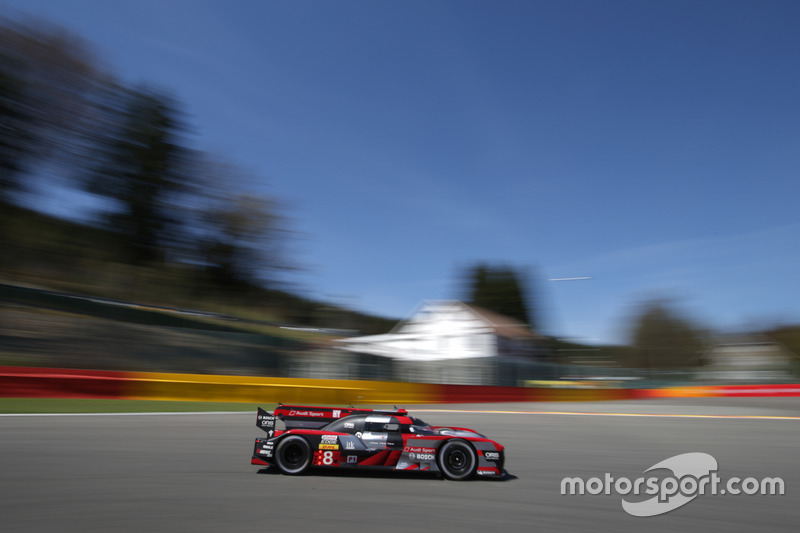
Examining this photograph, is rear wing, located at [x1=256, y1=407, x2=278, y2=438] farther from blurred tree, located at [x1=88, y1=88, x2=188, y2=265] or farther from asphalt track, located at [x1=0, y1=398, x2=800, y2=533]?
blurred tree, located at [x1=88, y1=88, x2=188, y2=265]

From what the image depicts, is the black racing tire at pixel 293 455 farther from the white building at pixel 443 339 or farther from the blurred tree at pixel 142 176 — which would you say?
the white building at pixel 443 339

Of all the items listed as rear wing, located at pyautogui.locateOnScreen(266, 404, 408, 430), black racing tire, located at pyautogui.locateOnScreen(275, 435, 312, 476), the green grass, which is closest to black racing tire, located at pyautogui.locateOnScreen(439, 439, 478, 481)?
rear wing, located at pyautogui.locateOnScreen(266, 404, 408, 430)

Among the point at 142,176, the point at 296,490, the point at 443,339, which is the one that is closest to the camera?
the point at 296,490

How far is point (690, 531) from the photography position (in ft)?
14.1

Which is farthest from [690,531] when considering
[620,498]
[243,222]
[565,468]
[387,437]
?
[243,222]

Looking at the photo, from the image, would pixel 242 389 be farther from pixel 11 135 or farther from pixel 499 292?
pixel 499 292

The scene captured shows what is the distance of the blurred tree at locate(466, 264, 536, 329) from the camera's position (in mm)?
83500

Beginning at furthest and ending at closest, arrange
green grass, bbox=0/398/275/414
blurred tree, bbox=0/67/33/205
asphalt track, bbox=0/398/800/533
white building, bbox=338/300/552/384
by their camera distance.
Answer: white building, bbox=338/300/552/384 < blurred tree, bbox=0/67/33/205 < green grass, bbox=0/398/275/414 < asphalt track, bbox=0/398/800/533

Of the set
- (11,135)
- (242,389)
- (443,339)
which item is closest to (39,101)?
(11,135)

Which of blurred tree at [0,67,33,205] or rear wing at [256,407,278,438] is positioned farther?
blurred tree at [0,67,33,205]

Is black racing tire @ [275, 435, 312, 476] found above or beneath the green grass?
above

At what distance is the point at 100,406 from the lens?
1228 centimetres

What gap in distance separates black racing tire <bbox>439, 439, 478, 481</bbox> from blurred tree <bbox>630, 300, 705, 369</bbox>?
246 ft

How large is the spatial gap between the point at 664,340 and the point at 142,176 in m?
69.9
